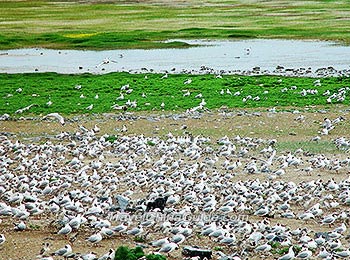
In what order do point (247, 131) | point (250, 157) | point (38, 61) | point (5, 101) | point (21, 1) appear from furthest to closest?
point (21, 1) < point (38, 61) < point (5, 101) < point (247, 131) < point (250, 157)

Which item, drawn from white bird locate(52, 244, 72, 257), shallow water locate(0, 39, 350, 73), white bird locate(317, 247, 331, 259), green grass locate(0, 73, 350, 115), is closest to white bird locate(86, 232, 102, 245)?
white bird locate(52, 244, 72, 257)

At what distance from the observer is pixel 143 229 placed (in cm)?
1616

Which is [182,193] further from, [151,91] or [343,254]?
[151,91]

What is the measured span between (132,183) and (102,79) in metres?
21.3

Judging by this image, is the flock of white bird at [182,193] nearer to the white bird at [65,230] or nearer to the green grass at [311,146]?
the white bird at [65,230]

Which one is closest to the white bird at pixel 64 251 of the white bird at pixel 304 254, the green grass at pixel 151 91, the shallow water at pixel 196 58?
the white bird at pixel 304 254

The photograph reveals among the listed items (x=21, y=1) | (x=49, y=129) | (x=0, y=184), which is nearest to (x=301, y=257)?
(x=0, y=184)

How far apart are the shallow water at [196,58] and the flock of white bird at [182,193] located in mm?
21004

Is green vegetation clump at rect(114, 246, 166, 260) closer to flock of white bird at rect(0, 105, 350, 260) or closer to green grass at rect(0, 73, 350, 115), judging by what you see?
flock of white bird at rect(0, 105, 350, 260)

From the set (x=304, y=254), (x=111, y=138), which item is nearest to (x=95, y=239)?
(x=304, y=254)

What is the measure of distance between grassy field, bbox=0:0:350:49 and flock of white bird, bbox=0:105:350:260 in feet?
121

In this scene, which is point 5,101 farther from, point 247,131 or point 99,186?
point 99,186

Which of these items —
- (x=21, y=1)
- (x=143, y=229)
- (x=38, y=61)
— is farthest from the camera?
(x=21, y=1)

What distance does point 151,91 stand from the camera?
3650 centimetres
